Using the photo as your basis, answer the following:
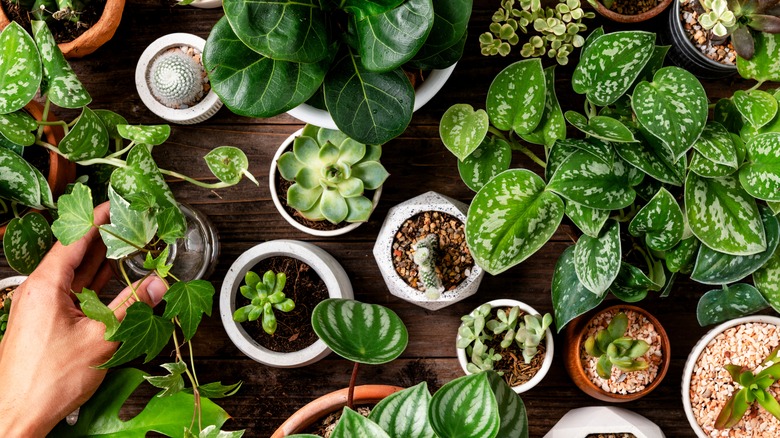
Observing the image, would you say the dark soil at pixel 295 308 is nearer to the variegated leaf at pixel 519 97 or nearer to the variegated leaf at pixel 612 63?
the variegated leaf at pixel 519 97

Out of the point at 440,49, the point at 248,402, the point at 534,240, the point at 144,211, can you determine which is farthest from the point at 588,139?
the point at 248,402

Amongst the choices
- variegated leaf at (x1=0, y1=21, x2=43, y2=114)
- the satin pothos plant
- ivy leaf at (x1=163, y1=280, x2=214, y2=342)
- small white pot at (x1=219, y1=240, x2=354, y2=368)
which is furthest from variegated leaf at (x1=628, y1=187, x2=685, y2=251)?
variegated leaf at (x1=0, y1=21, x2=43, y2=114)

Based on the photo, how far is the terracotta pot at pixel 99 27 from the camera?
128 cm

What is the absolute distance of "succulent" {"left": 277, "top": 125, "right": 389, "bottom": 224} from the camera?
3.98 feet

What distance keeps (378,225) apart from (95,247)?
0.56 metres

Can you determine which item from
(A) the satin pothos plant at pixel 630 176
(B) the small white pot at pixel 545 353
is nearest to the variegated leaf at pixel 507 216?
(A) the satin pothos plant at pixel 630 176

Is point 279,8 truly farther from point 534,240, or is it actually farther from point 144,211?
point 534,240

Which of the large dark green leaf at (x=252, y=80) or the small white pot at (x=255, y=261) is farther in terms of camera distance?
the small white pot at (x=255, y=261)

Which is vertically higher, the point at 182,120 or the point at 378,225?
the point at 182,120

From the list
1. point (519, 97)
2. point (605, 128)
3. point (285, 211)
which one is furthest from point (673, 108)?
point (285, 211)

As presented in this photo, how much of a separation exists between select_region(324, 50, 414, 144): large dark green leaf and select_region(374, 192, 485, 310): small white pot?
0.92 feet

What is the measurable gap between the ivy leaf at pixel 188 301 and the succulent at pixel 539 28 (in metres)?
0.69

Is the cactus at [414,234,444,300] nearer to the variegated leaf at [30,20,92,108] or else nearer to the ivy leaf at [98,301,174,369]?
the ivy leaf at [98,301,174,369]

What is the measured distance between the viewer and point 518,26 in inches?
53.6
